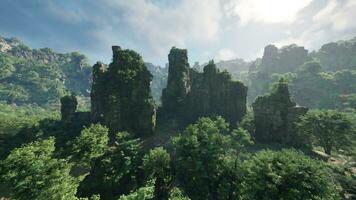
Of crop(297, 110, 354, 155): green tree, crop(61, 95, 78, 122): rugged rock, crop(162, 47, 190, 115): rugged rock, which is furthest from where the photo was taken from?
crop(162, 47, 190, 115): rugged rock

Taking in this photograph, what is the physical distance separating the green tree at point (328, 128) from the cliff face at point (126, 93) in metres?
55.9

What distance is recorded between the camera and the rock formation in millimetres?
84000

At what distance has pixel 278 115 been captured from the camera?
3381 inches

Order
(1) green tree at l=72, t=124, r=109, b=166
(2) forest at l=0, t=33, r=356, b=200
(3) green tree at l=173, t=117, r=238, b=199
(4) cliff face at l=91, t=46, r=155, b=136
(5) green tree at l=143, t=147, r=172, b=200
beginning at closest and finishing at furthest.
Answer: (2) forest at l=0, t=33, r=356, b=200 < (3) green tree at l=173, t=117, r=238, b=199 < (1) green tree at l=72, t=124, r=109, b=166 < (5) green tree at l=143, t=147, r=172, b=200 < (4) cliff face at l=91, t=46, r=155, b=136

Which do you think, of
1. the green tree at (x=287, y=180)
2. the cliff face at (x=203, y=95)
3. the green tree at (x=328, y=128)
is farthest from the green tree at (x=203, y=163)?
the cliff face at (x=203, y=95)

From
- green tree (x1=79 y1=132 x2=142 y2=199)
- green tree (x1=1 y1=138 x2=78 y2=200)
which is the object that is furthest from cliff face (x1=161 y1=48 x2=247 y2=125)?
green tree (x1=1 y1=138 x2=78 y2=200)

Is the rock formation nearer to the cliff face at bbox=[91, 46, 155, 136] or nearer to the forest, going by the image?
the forest

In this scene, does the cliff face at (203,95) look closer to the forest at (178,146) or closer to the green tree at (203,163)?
the forest at (178,146)

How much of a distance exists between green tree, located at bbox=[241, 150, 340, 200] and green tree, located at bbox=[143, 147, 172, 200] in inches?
769

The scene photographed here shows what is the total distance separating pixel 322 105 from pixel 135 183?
155 meters

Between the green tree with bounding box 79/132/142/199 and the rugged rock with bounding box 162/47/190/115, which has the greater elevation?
the rugged rock with bounding box 162/47/190/115

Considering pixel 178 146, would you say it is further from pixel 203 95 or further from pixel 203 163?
pixel 203 95

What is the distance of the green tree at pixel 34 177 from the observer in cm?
3781

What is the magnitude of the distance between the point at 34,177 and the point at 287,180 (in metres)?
43.4
